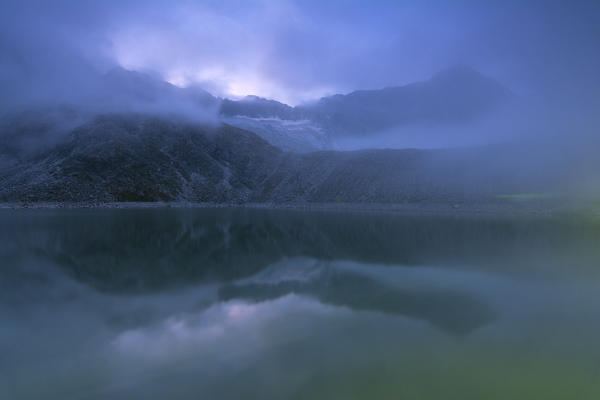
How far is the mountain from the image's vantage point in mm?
107188

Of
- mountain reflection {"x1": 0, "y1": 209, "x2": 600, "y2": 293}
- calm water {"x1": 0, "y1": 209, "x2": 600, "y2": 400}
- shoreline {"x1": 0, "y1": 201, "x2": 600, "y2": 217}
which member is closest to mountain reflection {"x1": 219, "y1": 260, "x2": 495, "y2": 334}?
calm water {"x1": 0, "y1": 209, "x2": 600, "y2": 400}

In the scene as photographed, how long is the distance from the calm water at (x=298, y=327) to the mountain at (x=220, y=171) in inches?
3348

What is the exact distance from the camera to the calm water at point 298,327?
760 cm

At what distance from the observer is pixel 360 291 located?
15.4m

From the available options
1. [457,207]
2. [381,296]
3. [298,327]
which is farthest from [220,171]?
[298,327]

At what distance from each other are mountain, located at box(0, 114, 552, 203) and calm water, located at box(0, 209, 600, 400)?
85042 millimetres

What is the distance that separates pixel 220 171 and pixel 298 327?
14589 centimetres

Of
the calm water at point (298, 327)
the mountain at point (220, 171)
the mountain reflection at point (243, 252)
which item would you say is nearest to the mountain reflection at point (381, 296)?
the calm water at point (298, 327)

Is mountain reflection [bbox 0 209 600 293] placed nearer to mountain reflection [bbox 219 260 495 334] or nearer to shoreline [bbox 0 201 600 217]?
mountain reflection [bbox 219 260 495 334]

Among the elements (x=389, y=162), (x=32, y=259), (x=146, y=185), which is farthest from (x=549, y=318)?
(x=146, y=185)

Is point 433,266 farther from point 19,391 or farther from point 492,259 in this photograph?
point 19,391

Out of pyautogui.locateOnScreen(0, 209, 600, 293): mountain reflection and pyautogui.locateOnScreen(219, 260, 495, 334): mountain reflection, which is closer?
pyautogui.locateOnScreen(219, 260, 495, 334): mountain reflection

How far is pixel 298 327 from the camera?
35.9 ft

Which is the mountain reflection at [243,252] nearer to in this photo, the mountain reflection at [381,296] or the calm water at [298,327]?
the calm water at [298,327]
